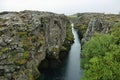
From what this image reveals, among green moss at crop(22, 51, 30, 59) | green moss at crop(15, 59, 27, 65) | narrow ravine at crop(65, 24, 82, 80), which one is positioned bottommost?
narrow ravine at crop(65, 24, 82, 80)

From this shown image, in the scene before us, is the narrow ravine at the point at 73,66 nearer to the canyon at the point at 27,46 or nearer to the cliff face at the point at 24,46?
the canyon at the point at 27,46

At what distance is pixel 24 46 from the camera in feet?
262

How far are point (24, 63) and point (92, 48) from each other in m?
19.6

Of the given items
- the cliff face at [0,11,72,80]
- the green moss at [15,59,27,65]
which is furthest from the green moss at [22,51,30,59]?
the green moss at [15,59,27,65]

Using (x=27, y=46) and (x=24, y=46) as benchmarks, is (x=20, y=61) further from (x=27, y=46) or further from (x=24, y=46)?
(x=27, y=46)

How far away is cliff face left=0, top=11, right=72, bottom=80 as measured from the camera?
2840 inches

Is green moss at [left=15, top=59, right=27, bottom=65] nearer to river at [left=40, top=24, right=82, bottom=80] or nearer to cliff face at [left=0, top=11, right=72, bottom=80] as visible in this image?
cliff face at [left=0, top=11, right=72, bottom=80]

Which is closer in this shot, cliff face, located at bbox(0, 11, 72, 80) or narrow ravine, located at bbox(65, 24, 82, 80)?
cliff face, located at bbox(0, 11, 72, 80)

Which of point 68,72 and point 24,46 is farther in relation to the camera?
point 68,72

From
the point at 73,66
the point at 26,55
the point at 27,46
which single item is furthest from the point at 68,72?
the point at 26,55

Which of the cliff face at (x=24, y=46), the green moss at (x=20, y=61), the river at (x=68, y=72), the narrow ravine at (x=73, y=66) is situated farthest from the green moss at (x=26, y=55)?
the narrow ravine at (x=73, y=66)

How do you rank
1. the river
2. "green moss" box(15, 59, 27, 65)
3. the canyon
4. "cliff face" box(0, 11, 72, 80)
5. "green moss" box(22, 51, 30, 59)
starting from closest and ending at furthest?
"cliff face" box(0, 11, 72, 80)
the canyon
"green moss" box(15, 59, 27, 65)
"green moss" box(22, 51, 30, 59)
the river

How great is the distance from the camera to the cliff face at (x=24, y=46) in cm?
7212

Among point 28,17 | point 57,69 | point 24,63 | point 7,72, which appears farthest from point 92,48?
point 28,17
